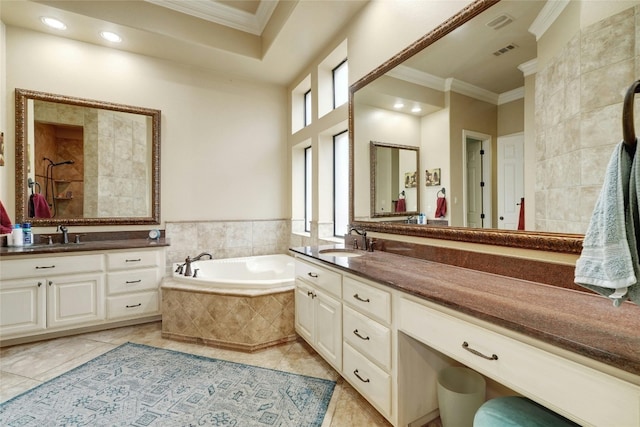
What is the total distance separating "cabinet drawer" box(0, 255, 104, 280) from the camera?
233cm

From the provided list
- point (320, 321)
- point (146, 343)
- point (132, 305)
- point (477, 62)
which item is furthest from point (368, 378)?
point (132, 305)

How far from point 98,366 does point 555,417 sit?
273cm

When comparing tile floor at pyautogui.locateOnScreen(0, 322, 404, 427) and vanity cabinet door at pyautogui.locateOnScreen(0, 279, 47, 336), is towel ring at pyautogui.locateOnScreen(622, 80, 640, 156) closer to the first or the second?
tile floor at pyautogui.locateOnScreen(0, 322, 404, 427)

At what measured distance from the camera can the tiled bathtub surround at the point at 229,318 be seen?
2.36 m

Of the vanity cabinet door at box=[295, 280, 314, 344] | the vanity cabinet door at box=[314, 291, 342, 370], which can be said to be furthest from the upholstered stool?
the vanity cabinet door at box=[295, 280, 314, 344]

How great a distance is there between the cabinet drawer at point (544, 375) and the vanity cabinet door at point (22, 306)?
306 centimetres

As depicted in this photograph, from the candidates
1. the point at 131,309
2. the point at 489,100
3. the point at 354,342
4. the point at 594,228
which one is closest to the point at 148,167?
the point at 131,309

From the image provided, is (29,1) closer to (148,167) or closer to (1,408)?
(148,167)

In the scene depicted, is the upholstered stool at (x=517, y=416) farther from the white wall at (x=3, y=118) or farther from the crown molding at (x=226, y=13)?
the white wall at (x=3, y=118)

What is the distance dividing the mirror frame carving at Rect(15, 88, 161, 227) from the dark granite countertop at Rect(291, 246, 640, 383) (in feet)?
8.58

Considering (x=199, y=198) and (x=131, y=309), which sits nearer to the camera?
(x=131, y=309)

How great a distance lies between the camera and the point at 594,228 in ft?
2.39

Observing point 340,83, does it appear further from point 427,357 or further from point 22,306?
point 22,306

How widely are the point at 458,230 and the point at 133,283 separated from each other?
2.87 m
